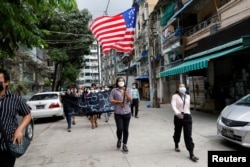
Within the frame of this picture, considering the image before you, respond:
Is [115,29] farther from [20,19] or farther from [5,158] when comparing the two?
[5,158]

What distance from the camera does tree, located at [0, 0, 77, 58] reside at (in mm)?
4746

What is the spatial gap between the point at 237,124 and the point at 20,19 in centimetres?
514

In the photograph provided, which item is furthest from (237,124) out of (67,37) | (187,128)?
(67,37)

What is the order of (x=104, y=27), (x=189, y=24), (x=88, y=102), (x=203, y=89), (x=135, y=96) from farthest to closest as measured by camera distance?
(x=189, y=24) → (x=203, y=89) → (x=135, y=96) → (x=88, y=102) → (x=104, y=27)

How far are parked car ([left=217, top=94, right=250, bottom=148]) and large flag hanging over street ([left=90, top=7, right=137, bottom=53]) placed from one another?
4096 mm

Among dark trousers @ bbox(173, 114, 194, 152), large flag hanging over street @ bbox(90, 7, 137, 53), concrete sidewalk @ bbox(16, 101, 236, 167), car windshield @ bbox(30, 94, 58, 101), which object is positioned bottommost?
concrete sidewalk @ bbox(16, 101, 236, 167)

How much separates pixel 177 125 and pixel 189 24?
17.2m

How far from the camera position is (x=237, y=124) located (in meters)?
6.84

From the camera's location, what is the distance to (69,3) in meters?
4.70

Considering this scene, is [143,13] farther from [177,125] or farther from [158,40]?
[177,125]

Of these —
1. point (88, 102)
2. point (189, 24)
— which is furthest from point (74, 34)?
point (88, 102)

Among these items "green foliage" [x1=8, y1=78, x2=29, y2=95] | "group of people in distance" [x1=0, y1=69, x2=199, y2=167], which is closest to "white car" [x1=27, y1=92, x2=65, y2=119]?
"group of people in distance" [x1=0, y1=69, x2=199, y2=167]

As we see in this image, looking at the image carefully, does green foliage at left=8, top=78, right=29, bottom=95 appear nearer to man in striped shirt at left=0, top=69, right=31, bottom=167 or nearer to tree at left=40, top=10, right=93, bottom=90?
tree at left=40, top=10, right=93, bottom=90

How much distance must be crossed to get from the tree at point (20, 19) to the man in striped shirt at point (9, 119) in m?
1.65
